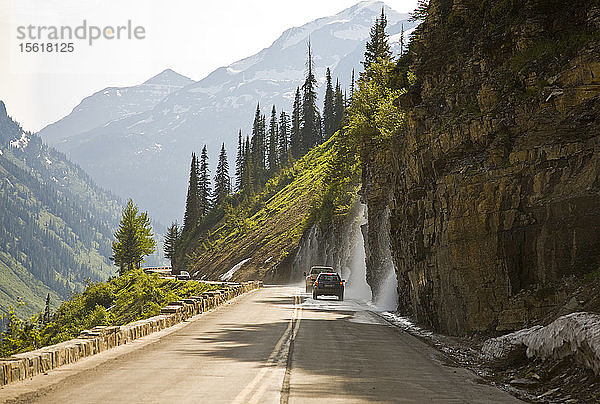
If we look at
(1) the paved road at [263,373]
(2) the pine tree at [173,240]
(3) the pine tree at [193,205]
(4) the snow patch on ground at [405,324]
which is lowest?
(4) the snow patch on ground at [405,324]

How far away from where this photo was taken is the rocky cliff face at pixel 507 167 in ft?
54.4

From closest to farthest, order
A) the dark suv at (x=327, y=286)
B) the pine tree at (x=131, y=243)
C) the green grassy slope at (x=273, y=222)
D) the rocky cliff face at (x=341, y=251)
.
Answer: the dark suv at (x=327, y=286) → the rocky cliff face at (x=341, y=251) → the green grassy slope at (x=273, y=222) → the pine tree at (x=131, y=243)

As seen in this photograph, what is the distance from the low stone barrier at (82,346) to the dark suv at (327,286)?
49.7 feet

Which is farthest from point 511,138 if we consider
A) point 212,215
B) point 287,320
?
point 212,215

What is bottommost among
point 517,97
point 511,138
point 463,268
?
point 463,268

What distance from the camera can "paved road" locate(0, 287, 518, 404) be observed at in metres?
10.2

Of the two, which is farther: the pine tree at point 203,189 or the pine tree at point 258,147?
the pine tree at point 258,147

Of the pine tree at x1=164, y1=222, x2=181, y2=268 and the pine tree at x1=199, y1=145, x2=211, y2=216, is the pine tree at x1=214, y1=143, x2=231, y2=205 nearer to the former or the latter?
the pine tree at x1=199, y1=145, x2=211, y2=216

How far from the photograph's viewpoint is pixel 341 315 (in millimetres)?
30172

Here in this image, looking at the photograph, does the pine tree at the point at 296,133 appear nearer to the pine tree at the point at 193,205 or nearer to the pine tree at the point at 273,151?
the pine tree at the point at 273,151

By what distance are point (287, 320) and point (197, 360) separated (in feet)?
40.4

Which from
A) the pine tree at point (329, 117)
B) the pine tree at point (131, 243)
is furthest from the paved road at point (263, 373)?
the pine tree at point (329, 117)

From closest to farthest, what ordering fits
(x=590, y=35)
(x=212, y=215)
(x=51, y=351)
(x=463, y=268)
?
(x=51, y=351) → (x=590, y=35) → (x=463, y=268) → (x=212, y=215)

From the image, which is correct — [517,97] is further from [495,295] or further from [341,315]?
[341,315]
